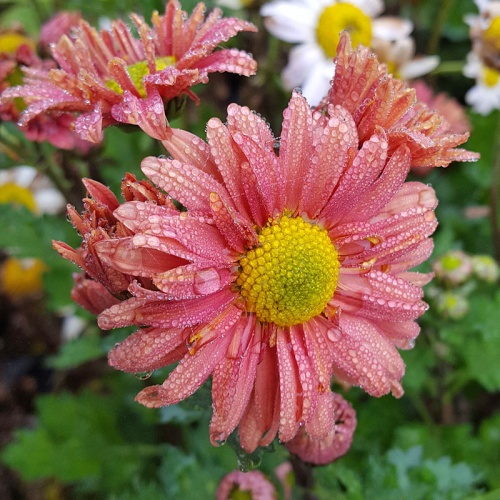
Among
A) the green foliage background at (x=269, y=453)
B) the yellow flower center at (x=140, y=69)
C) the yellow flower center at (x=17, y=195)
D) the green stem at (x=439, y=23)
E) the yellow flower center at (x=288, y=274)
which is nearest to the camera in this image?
the yellow flower center at (x=288, y=274)

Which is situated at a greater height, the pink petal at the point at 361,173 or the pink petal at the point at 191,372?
the pink petal at the point at 361,173

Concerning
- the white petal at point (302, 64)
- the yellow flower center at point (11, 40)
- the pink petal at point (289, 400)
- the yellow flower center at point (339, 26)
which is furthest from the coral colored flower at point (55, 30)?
the pink petal at point (289, 400)

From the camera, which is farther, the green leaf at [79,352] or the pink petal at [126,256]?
the green leaf at [79,352]

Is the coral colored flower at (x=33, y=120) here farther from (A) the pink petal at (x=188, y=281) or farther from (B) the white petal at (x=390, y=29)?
(B) the white petal at (x=390, y=29)

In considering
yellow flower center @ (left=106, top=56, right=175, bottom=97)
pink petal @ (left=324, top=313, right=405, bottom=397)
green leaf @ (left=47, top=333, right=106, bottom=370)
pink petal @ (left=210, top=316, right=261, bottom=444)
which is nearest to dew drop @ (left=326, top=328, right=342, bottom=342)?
pink petal @ (left=324, top=313, right=405, bottom=397)

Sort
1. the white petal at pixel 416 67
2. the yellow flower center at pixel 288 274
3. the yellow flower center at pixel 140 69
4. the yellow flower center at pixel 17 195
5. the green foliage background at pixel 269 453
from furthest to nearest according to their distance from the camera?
the yellow flower center at pixel 17 195 < the white petal at pixel 416 67 < the green foliage background at pixel 269 453 < the yellow flower center at pixel 140 69 < the yellow flower center at pixel 288 274

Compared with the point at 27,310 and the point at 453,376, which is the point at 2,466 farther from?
the point at 453,376

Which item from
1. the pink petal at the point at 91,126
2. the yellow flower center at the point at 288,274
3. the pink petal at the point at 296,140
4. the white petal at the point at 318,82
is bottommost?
the white petal at the point at 318,82
